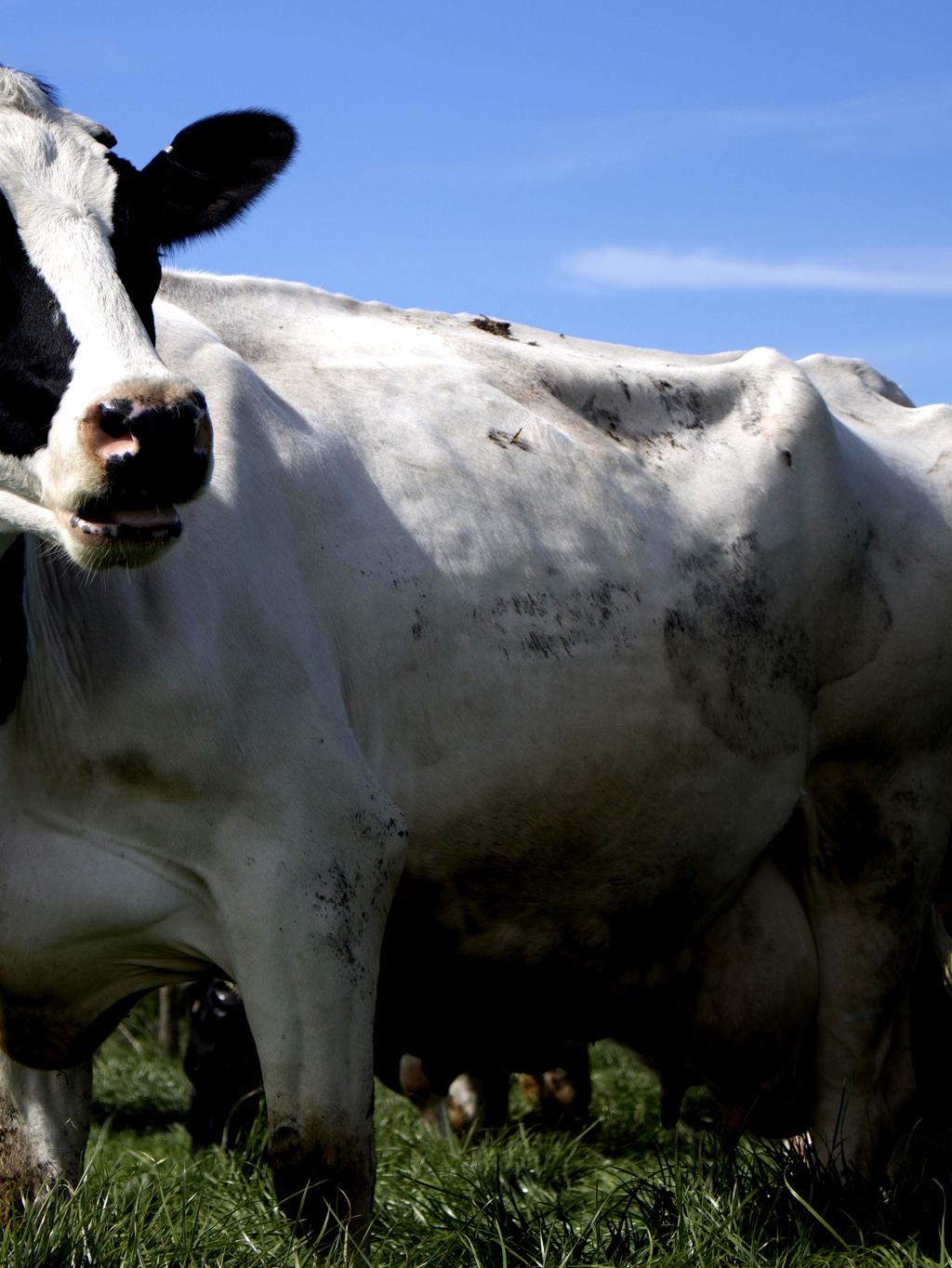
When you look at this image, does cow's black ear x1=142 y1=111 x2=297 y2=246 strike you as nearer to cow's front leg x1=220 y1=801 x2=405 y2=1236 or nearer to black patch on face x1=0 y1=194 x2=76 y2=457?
black patch on face x1=0 y1=194 x2=76 y2=457

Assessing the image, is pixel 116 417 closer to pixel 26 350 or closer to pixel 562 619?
pixel 26 350

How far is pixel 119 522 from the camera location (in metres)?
3.01

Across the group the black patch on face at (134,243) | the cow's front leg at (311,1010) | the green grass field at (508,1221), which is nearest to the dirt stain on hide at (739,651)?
the green grass field at (508,1221)

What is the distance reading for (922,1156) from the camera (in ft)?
17.6

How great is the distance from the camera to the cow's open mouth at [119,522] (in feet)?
9.88

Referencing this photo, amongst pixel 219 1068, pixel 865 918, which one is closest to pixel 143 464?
pixel 865 918

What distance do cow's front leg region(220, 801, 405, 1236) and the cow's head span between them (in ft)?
2.92

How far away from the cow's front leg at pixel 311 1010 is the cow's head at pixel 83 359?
889mm

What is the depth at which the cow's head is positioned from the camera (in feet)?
9.74

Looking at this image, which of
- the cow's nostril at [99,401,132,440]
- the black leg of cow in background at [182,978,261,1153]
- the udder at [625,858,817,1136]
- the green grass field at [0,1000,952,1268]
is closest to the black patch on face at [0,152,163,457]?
the cow's nostril at [99,401,132,440]

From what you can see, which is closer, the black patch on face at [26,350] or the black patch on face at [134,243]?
the black patch on face at [26,350]

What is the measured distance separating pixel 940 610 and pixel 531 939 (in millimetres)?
1779

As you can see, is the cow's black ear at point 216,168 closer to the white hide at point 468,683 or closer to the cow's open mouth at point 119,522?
the white hide at point 468,683

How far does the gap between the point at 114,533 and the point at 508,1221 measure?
190 cm
